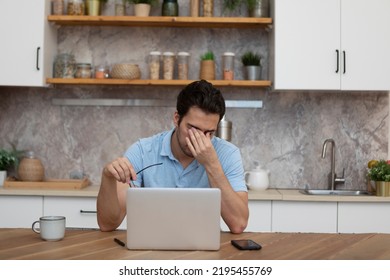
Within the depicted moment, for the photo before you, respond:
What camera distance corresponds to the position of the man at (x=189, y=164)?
2.13 meters

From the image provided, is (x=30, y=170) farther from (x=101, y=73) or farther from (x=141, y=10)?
(x=141, y=10)

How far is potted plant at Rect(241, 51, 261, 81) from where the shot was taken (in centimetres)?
374

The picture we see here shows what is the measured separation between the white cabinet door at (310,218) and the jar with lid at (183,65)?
1091 mm

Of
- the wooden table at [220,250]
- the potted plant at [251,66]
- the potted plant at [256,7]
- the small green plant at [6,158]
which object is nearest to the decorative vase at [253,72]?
the potted plant at [251,66]

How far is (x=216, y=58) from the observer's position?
12.9ft

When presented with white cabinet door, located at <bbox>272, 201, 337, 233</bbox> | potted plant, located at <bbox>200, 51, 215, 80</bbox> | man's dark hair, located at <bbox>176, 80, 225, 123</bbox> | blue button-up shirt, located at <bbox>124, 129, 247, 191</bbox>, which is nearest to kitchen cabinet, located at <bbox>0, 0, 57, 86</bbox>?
potted plant, located at <bbox>200, 51, 215, 80</bbox>

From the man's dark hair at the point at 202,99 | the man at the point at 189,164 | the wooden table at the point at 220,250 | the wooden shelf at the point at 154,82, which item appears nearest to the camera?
the wooden table at the point at 220,250

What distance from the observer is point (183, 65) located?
3.75 metres

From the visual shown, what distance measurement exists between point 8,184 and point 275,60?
1.81 metres

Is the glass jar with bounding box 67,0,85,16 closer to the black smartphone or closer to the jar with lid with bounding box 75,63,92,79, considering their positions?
the jar with lid with bounding box 75,63,92,79

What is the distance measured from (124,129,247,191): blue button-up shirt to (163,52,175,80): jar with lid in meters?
1.31

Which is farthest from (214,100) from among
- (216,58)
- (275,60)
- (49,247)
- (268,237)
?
(216,58)

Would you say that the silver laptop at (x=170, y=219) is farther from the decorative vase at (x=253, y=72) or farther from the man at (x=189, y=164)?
the decorative vase at (x=253, y=72)
